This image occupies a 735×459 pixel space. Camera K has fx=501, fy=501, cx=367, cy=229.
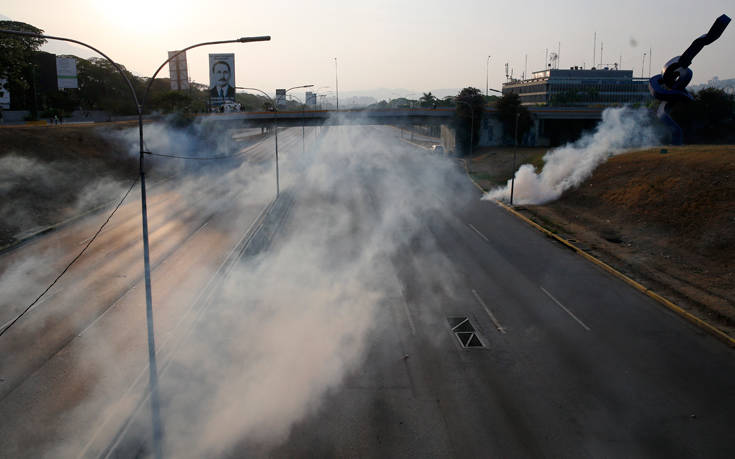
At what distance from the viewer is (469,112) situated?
75.9 m

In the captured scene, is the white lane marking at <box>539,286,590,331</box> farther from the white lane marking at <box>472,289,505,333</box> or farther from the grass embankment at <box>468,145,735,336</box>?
the grass embankment at <box>468,145,735,336</box>

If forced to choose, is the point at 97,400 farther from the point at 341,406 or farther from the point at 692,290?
the point at 692,290

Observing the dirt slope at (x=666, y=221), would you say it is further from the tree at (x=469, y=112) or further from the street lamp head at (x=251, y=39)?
the tree at (x=469, y=112)

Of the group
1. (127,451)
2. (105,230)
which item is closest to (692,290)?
(127,451)

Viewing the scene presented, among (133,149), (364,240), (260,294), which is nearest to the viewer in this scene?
(260,294)

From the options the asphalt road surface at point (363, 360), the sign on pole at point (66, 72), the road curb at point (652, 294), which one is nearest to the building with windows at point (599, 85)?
the sign on pole at point (66, 72)

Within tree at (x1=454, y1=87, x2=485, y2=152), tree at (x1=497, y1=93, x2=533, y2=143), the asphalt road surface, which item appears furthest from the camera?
tree at (x1=497, y1=93, x2=533, y2=143)

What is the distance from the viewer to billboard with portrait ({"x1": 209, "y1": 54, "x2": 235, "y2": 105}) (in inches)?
2645

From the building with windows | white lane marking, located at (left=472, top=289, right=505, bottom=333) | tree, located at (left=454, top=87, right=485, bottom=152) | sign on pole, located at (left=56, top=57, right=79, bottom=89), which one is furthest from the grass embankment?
the building with windows

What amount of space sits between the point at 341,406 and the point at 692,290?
52.8 feet

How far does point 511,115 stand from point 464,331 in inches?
2640

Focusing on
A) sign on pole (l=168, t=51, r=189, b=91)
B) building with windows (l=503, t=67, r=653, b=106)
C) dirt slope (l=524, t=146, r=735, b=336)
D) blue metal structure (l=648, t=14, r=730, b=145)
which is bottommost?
dirt slope (l=524, t=146, r=735, b=336)

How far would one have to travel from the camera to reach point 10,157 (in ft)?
126

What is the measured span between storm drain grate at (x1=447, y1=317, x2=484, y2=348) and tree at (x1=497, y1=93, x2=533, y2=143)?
215 ft
